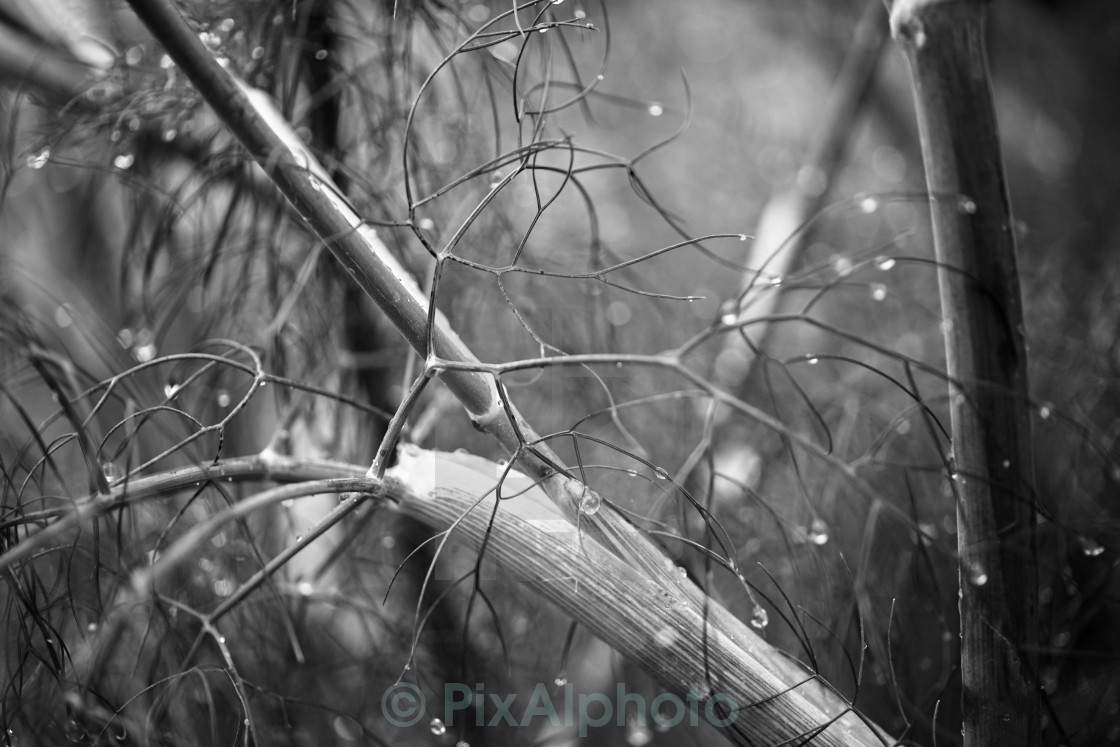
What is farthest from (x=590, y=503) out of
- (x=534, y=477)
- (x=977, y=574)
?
(x=977, y=574)

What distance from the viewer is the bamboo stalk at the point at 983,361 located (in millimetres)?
447

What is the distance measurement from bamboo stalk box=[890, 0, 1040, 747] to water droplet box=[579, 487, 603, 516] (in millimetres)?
200

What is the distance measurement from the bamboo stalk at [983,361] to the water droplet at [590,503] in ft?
0.66

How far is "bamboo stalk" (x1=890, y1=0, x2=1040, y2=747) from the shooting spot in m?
0.45

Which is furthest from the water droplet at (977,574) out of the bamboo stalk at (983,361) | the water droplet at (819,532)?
the water droplet at (819,532)

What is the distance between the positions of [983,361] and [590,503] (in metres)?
0.23

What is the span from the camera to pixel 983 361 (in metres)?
0.46

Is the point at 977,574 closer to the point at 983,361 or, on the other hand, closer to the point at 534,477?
the point at 983,361

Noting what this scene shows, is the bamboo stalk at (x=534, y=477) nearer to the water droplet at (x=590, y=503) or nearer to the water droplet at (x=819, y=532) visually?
the water droplet at (x=590, y=503)

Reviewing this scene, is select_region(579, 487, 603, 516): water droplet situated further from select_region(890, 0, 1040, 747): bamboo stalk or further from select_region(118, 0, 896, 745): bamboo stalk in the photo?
select_region(890, 0, 1040, 747): bamboo stalk

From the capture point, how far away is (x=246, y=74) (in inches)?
27.2

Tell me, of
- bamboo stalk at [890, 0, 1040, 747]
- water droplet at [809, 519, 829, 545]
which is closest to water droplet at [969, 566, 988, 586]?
bamboo stalk at [890, 0, 1040, 747]

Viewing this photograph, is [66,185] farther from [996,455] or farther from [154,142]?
[996,455]

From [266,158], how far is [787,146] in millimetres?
1677
